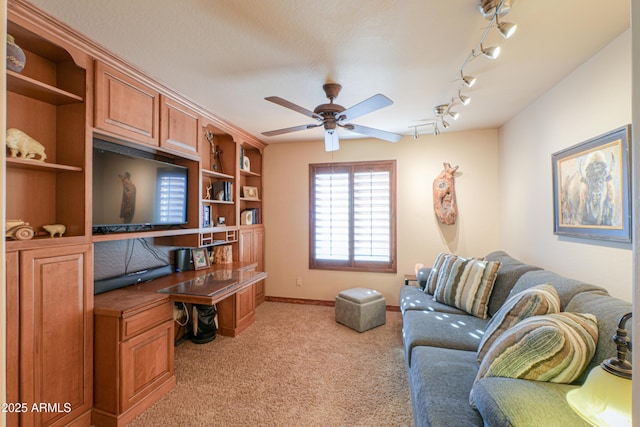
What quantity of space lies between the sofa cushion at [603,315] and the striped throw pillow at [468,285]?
0.85 metres

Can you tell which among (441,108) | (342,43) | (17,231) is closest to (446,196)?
(441,108)

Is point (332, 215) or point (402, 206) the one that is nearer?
point (402, 206)

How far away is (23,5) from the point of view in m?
1.40

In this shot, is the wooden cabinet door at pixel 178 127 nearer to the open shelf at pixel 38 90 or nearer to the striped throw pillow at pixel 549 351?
the open shelf at pixel 38 90

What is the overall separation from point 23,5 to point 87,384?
7.38 feet

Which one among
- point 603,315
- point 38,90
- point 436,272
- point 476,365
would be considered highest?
point 38,90

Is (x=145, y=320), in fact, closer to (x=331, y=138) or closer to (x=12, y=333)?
(x=12, y=333)

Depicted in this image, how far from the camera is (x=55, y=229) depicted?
1.65 m

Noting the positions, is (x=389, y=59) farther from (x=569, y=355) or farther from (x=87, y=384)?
(x=87, y=384)

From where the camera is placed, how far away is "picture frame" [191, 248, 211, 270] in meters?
2.96

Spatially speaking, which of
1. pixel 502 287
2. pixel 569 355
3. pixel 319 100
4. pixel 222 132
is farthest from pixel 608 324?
pixel 222 132

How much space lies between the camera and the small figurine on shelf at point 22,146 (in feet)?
4.70

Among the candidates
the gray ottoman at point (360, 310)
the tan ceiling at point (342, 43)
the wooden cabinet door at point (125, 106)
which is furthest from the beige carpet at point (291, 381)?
the tan ceiling at point (342, 43)

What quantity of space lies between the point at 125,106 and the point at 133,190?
65 cm
